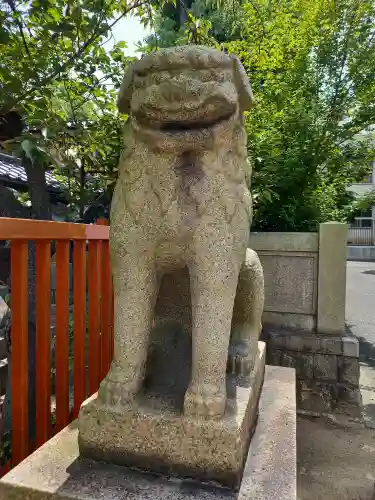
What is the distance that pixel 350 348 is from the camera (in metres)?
2.92

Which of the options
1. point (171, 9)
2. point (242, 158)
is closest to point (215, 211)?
point (242, 158)

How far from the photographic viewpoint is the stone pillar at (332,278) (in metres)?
2.93

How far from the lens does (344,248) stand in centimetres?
294

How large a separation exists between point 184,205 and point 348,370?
2436 millimetres

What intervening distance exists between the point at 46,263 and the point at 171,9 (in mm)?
8082

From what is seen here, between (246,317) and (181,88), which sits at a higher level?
(181,88)

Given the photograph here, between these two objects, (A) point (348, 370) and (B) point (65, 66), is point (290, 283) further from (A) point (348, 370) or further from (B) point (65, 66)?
(B) point (65, 66)

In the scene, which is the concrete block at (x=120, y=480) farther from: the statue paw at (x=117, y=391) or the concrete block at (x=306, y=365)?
the concrete block at (x=306, y=365)

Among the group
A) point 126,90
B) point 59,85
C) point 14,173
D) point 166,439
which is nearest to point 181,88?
point 126,90

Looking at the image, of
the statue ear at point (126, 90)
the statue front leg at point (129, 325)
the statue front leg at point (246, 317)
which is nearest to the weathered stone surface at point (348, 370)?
the statue front leg at point (246, 317)

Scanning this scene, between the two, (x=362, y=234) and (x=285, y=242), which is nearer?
(x=285, y=242)

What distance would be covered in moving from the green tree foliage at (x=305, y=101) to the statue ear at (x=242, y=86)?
2048 millimetres

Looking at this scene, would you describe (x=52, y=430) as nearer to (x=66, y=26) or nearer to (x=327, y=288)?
(x=66, y=26)

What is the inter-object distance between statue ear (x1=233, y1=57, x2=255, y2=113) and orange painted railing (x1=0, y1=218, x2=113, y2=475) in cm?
84
